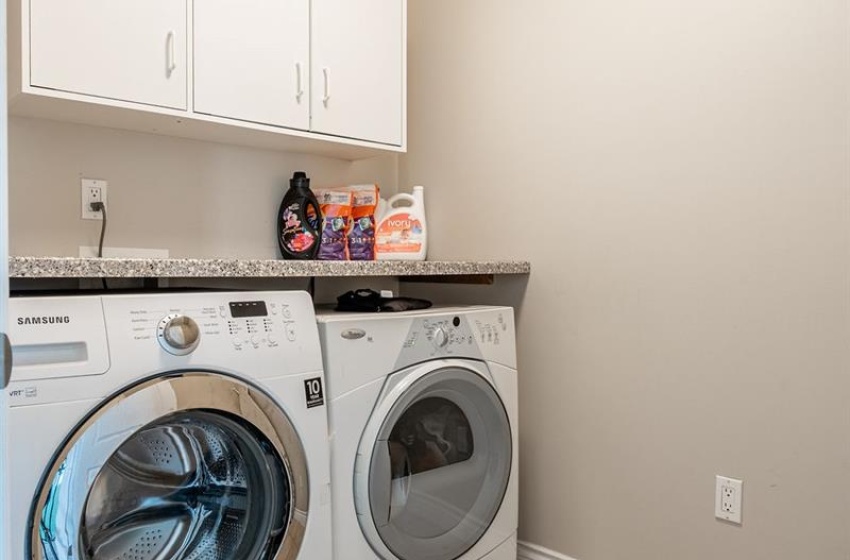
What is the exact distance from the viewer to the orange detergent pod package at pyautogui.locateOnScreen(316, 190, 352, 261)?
2221 millimetres

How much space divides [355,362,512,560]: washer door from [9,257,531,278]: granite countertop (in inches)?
11.4

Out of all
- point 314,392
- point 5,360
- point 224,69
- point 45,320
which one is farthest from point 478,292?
point 5,360

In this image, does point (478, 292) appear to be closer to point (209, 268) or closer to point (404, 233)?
point (404, 233)

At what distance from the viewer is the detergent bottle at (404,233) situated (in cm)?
230

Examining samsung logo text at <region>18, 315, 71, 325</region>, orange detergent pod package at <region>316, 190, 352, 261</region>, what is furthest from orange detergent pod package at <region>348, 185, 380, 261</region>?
samsung logo text at <region>18, 315, 71, 325</region>

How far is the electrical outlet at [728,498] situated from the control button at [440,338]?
79 cm

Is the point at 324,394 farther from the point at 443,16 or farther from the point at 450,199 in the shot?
the point at 443,16

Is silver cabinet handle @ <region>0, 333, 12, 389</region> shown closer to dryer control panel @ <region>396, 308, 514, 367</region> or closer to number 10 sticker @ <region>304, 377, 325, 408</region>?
number 10 sticker @ <region>304, 377, 325, 408</region>

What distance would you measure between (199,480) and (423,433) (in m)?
0.60

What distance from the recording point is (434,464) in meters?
1.82

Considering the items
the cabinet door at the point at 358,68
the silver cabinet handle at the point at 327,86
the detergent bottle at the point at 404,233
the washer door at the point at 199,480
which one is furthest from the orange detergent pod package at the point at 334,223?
the washer door at the point at 199,480

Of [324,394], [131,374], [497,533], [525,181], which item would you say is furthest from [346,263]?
[497,533]

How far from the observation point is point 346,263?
1.70 metres

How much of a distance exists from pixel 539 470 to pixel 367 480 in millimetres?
786
